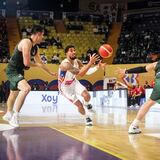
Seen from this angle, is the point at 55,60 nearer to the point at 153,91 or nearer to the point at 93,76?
the point at 93,76

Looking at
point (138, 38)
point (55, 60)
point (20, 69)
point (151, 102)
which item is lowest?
point (151, 102)

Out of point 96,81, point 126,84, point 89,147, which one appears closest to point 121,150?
→ point 89,147

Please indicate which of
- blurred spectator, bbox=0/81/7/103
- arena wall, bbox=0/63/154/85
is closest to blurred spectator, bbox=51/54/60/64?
arena wall, bbox=0/63/154/85

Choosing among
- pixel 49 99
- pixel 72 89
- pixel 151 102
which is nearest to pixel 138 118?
pixel 151 102

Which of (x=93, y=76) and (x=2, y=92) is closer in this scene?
(x=2, y=92)

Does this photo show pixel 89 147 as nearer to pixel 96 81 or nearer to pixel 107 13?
pixel 96 81

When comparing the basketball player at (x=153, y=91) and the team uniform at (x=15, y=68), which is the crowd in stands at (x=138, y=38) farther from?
the basketball player at (x=153, y=91)

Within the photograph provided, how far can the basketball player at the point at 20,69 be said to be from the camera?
7.81 meters

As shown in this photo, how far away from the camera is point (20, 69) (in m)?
8.18

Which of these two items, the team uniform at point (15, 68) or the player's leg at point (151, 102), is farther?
the team uniform at point (15, 68)

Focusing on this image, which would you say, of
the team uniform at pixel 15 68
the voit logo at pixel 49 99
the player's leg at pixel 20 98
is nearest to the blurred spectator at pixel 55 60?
the voit logo at pixel 49 99

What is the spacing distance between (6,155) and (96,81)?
22.9 m

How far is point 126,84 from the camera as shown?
74.1ft

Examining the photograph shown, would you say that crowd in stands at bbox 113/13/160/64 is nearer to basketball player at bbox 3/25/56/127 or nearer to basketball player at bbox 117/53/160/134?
basketball player at bbox 3/25/56/127
